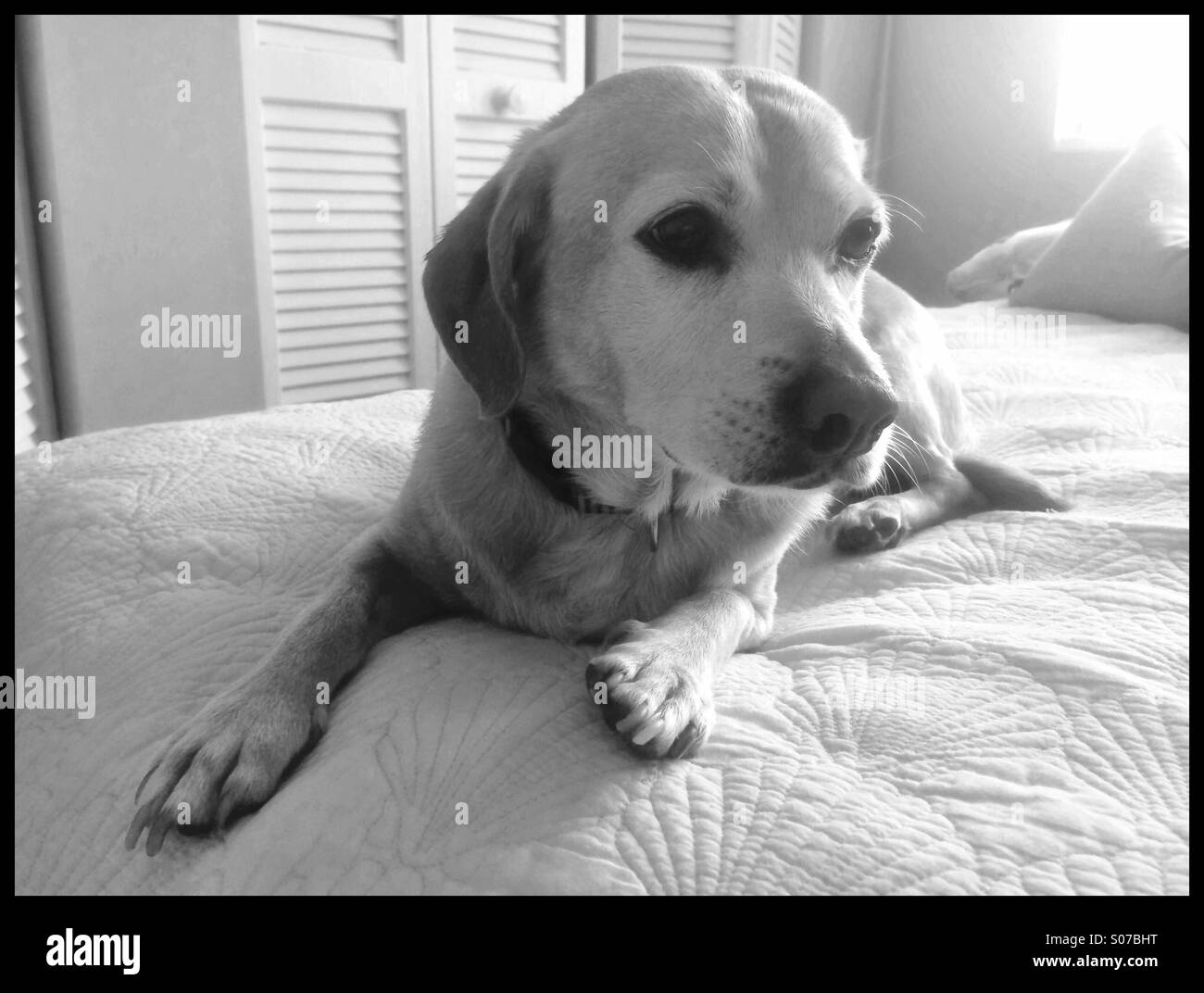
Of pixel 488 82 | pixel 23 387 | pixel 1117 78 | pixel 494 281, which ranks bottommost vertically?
pixel 23 387

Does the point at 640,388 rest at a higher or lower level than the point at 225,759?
higher

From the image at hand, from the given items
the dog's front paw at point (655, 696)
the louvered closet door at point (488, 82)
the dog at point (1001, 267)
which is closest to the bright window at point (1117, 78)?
the dog at point (1001, 267)

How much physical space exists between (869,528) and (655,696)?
0.65 metres

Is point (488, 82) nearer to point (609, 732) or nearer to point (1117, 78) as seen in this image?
point (1117, 78)

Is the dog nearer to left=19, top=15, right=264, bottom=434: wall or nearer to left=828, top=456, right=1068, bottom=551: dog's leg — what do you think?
left=828, top=456, right=1068, bottom=551: dog's leg

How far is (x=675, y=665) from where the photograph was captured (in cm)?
98

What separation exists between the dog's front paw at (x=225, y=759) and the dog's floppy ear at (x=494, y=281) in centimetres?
43

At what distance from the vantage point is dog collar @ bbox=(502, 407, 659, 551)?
3.96ft

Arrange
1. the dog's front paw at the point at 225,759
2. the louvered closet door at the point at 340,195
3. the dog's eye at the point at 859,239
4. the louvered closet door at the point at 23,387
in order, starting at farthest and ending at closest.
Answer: the louvered closet door at the point at 340,195
the louvered closet door at the point at 23,387
the dog's eye at the point at 859,239
the dog's front paw at the point at 225,759

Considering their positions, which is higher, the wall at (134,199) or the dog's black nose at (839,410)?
the wall at (134,199)

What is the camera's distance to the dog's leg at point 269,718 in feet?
2.74

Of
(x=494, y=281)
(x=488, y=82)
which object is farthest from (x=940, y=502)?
(x=488, y=82)

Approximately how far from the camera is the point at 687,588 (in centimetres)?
125

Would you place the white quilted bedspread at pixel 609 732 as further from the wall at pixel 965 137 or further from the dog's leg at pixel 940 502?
the wall at pixel 965 137
